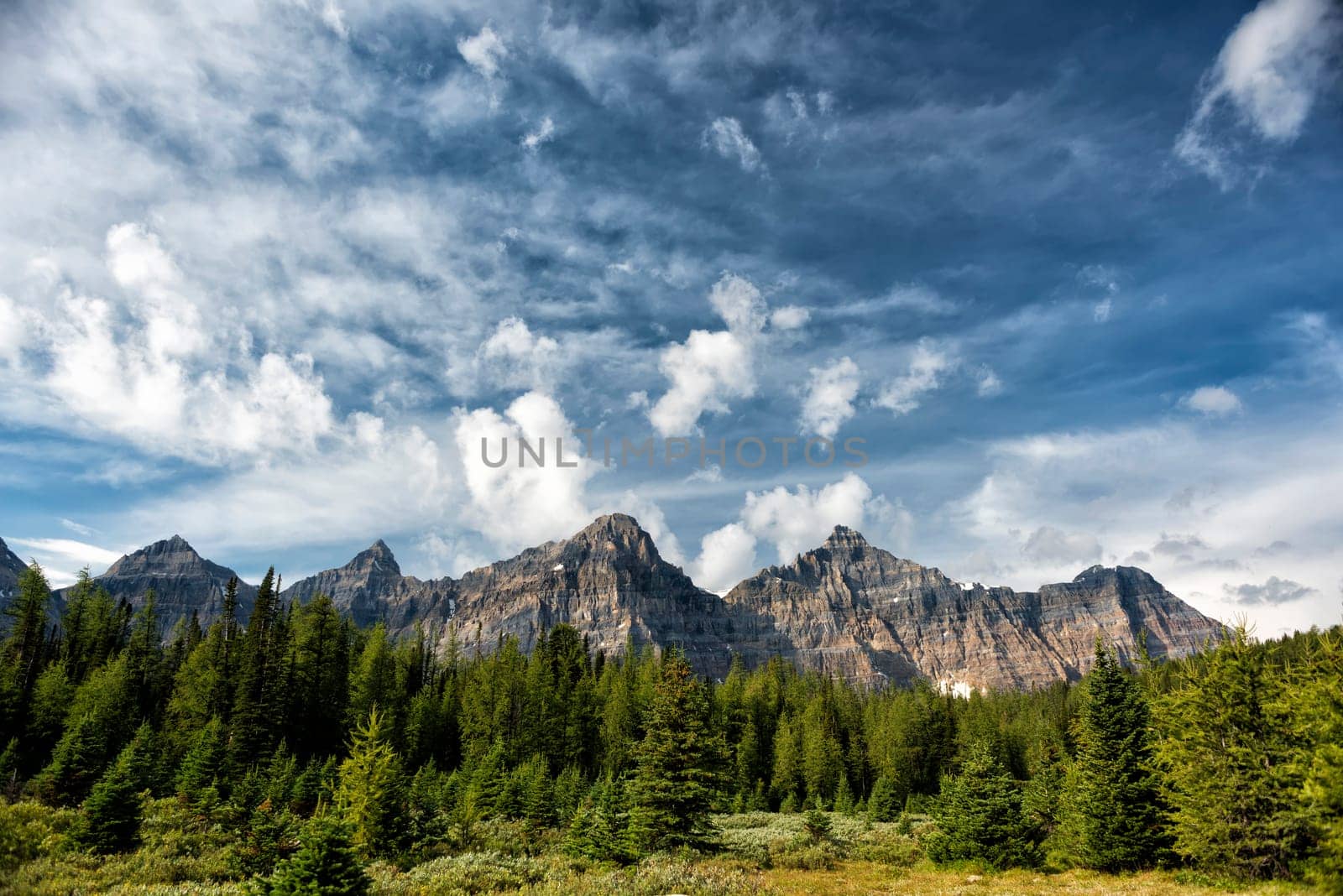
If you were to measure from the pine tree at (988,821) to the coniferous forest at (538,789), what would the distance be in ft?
0.41

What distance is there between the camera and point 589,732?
76.8 meters

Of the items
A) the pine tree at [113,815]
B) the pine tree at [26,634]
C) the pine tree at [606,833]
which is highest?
the pine tree at [26,634]

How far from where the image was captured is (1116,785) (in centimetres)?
2925

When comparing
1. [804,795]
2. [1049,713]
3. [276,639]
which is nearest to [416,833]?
[276,639]

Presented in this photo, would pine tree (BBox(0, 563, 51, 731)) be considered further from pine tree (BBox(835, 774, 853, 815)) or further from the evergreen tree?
pine tree (BBox(835, 774, 853, 815))

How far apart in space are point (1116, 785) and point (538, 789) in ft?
101

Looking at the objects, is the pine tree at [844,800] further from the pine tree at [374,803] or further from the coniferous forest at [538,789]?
the pine tree at [374,803]

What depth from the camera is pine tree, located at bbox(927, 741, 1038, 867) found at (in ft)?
101

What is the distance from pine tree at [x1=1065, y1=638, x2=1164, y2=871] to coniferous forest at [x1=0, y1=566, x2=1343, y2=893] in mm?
111

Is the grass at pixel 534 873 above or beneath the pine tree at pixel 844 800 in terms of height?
above

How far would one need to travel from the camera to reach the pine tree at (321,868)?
14547mm

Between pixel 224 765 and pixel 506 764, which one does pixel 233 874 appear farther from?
pixel 506 764

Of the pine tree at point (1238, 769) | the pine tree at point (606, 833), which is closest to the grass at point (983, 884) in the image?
the pine tree at point (1238, 769)

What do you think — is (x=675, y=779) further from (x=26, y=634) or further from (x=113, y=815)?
(x=26, y=634)
